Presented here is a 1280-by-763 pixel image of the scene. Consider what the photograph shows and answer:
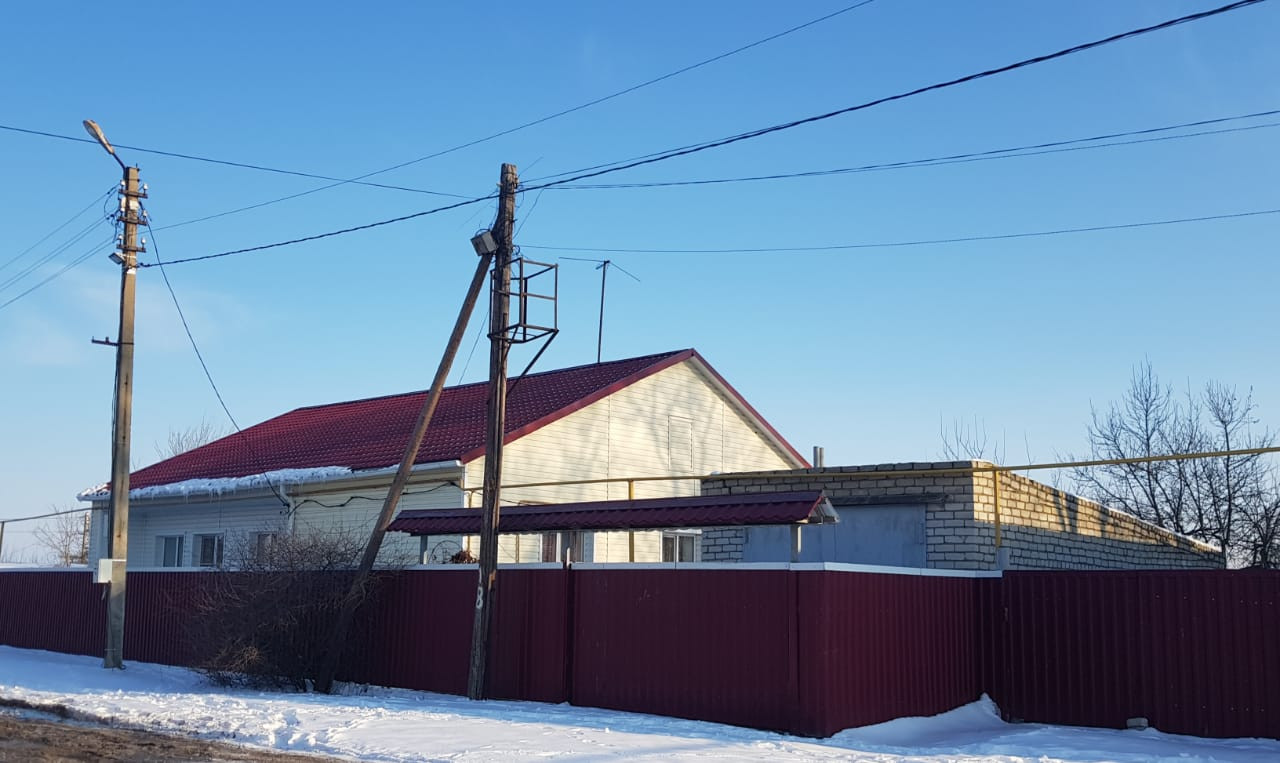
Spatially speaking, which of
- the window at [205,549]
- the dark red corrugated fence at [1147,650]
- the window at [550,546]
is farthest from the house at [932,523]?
the window at [205,549]

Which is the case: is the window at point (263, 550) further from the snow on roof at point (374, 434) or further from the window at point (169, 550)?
the window at point (169, 550)

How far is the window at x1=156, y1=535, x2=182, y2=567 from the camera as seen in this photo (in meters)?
28.0

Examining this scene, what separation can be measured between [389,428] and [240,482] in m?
3.25

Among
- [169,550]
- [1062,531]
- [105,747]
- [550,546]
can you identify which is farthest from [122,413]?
[1062,531]

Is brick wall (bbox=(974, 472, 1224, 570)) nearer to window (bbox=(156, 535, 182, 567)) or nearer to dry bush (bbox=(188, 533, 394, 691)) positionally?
dry bush (bbox=(188, 533, 394, 691))

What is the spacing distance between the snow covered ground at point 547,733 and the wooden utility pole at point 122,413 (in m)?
3.68

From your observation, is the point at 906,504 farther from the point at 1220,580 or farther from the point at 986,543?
the point at 1220,580

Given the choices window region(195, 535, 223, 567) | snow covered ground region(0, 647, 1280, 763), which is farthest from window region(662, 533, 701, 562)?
window region(195, 535, 223, 567)

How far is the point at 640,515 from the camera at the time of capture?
1522 cm

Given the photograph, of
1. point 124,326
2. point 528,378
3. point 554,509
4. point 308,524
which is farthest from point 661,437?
point 124,326

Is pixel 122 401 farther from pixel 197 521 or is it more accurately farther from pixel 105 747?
pixel 105 747

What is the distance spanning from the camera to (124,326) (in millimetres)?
20312

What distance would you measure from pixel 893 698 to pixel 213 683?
9455 mm

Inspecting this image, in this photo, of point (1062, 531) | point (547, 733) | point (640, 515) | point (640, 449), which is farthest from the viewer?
point (640, 449)
